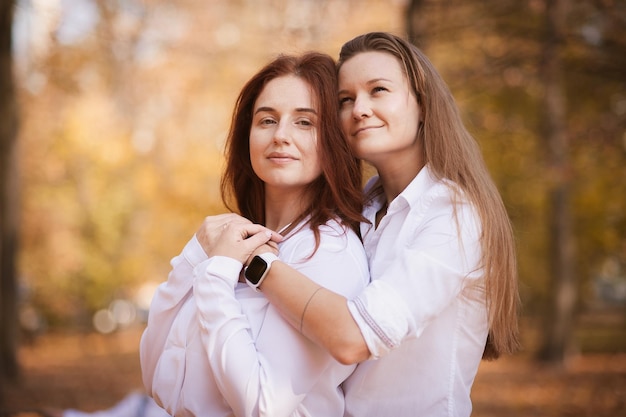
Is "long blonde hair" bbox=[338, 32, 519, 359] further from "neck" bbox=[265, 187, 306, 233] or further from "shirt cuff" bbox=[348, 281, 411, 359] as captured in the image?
"neck" bbox=[265, 187, 306, 233]

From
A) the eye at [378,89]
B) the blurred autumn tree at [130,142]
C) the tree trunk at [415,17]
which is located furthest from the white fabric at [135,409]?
the blurred autumn tree at [130,142]

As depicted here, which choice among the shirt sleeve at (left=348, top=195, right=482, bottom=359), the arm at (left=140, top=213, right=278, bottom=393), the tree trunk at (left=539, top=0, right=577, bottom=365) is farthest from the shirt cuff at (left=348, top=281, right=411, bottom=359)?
the tree trunk at (left=539, top=0, right=577, bottom=365)

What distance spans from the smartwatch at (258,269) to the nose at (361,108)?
0.70m

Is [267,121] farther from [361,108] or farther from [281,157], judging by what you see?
[361,108]

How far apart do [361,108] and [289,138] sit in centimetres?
32

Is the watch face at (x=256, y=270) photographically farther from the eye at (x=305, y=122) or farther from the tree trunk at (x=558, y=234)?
the tree trunk at (x=558, y=234)

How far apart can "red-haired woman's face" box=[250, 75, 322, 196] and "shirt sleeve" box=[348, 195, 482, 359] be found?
20.8 inches

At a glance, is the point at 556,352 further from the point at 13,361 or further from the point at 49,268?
the point at 49,268

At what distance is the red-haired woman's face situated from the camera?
2.91m

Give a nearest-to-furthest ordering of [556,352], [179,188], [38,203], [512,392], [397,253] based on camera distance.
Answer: [397,253], [512,392], [556,352], [179,188], [38,203]

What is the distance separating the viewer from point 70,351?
69.0ft

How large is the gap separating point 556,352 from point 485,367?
1507 mm

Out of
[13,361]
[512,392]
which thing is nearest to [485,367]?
[512,392]

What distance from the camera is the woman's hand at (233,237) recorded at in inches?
107
